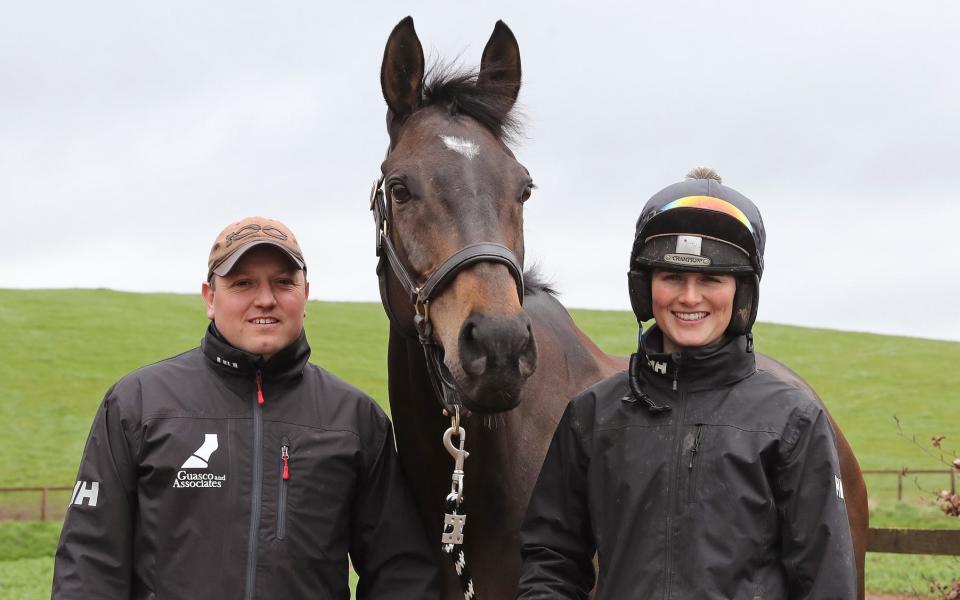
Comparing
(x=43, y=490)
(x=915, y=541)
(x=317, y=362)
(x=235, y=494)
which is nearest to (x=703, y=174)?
(x=235, y=494)

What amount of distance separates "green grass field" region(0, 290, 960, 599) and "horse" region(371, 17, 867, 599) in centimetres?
940

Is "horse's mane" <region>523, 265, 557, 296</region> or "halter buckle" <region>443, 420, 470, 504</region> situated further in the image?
"horse's mane" <region>523, 265, 557, 296</region>

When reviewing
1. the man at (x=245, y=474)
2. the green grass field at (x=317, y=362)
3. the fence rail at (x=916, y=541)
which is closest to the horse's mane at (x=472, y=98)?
the man at (x=245, y=474)

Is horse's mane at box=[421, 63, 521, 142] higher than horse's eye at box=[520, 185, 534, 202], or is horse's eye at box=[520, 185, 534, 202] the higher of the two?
horse's mane at box=[421, 63, 521, 142]

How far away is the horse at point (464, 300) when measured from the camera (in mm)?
3033

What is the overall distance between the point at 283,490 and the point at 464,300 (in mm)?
882

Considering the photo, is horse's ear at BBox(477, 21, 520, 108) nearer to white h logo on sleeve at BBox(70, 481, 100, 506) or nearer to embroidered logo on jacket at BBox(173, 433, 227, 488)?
embroidered logo on jacket at BBox(173, 433, 227, 488)

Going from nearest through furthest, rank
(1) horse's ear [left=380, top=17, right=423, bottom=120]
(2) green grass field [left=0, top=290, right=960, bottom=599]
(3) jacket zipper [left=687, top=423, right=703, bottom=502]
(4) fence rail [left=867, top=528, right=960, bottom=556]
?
(3) jacket zipper [left=687, top=423, right=703, bottom=502]
(1) horse's ear [left=380, top=17, right=423, bottom=120]
(4) fence rail [left=867, top=528, right=960, bottom=556]
(2) green grass field [left=0, top=290, right=960, bottom=599]

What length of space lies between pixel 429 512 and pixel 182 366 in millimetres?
1084

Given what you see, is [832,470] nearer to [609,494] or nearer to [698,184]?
[609,494]

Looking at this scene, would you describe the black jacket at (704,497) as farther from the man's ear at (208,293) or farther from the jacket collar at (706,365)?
the man's ear at (208,293)

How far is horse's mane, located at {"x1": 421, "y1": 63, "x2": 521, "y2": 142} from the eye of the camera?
12.2ft

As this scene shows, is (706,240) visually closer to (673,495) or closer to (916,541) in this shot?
(673,495)

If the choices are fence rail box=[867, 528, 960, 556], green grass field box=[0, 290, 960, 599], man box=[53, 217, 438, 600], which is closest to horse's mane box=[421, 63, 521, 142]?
man box=[53, 217, 438, 600]
